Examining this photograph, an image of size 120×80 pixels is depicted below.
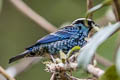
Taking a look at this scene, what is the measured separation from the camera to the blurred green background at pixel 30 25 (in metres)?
5.50

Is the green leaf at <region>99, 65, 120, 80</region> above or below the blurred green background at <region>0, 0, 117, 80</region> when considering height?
below

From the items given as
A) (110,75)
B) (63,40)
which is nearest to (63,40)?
(63,40)

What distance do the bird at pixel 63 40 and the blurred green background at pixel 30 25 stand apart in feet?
6.68

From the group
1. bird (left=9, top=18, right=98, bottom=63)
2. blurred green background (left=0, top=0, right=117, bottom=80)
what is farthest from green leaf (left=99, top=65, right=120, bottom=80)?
blurred green background (left=0, top=0, right=117, bottom=80)

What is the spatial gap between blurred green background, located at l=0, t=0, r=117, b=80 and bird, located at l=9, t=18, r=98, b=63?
2037 mm

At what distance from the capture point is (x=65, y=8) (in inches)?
219

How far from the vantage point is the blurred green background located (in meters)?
5.50

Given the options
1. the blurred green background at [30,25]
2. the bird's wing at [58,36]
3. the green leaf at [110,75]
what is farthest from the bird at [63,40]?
the blurred green background at [30,25]

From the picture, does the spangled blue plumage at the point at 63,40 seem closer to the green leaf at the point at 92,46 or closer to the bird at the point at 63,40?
the bird at the point at 63,40

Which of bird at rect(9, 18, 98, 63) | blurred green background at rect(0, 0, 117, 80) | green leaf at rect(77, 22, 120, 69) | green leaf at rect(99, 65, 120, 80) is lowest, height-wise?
green leaf at rect(99, 65, 120, 80)

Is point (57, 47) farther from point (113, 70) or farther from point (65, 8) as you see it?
point (65, 8)

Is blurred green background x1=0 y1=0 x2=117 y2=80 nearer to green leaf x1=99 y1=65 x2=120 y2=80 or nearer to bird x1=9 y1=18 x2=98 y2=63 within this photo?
bird x1=9 y1=18 x2=98 y2=63

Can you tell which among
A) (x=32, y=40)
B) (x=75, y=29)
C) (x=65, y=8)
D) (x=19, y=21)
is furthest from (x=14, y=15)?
(x=75, y=29)

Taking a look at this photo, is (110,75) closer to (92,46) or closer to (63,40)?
(92,46)
